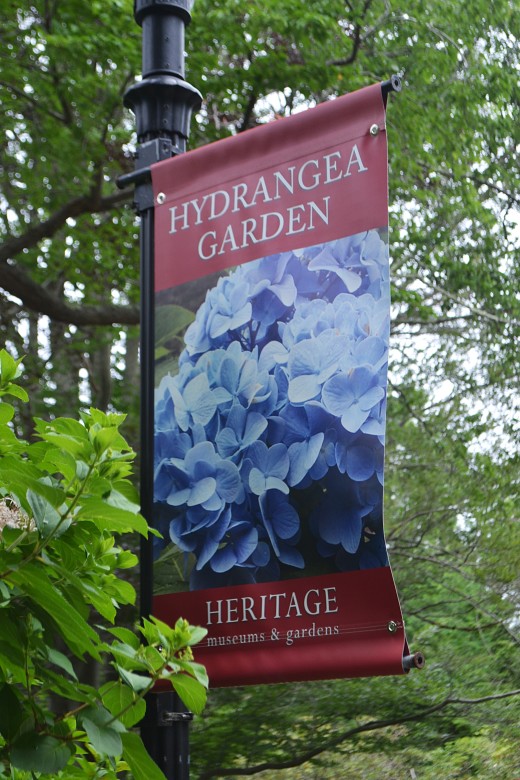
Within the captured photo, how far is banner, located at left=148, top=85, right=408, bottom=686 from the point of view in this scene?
108 inches

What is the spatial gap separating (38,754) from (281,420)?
1.37 m

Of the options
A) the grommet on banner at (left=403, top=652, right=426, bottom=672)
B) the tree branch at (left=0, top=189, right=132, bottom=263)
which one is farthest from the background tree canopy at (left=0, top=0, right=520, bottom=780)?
the grommet on banner at (left=403, top=652, right=426, bottom=672)

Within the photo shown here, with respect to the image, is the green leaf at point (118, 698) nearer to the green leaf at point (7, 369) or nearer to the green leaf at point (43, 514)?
the green leaf at point (43, 514)

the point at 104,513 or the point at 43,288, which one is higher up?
the point at 43,288

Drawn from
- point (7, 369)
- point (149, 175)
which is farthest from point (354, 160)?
point (7, 369)

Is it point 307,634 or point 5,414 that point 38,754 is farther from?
point 307,634

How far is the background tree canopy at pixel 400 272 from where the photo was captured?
26.4ft

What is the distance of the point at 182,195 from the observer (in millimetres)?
3459

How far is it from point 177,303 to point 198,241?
21cm

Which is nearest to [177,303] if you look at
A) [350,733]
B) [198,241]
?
[198,241]

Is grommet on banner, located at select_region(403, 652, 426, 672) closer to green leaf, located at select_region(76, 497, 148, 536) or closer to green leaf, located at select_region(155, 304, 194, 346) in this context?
green leaf, located at select_region(76, 497, 148, 536)

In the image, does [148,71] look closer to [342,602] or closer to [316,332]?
[316,332]

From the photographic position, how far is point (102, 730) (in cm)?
177

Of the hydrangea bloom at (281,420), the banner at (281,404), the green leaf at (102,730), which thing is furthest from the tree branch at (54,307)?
the green leaf at (102,730)
